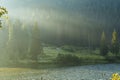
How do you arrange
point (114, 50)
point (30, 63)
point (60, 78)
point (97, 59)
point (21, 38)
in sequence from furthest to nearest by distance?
point (114, 50) < point (97, 59) < point (21, 38) < point (30, 63) < point (60, 78)

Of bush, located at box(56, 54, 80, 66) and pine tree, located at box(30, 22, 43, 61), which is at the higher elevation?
pine tree, located at box(30, 22, 43, 61)

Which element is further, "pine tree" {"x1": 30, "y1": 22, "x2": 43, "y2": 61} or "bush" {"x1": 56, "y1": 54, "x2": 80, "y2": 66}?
"bush" {"x1": 56, "y1": 54, "x2": 80, "y2": 66}

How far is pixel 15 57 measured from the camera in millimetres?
119250

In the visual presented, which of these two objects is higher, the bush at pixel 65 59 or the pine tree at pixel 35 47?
the pine tree at pixel 35 47

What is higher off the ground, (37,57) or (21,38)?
(21,38)

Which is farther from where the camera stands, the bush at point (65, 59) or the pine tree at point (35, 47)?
the bush at point (65, 59)

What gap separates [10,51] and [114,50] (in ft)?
248

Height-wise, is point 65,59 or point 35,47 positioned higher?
point 35,47

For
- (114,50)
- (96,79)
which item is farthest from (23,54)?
(114,50)

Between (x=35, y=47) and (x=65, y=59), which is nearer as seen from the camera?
(x=35, y=47)

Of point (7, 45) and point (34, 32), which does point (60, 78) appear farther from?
point (34, 32)

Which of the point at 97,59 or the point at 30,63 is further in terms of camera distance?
the point at 97,59

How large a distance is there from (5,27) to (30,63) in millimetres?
21137

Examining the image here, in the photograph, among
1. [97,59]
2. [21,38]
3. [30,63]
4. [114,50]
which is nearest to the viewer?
[30,63]
